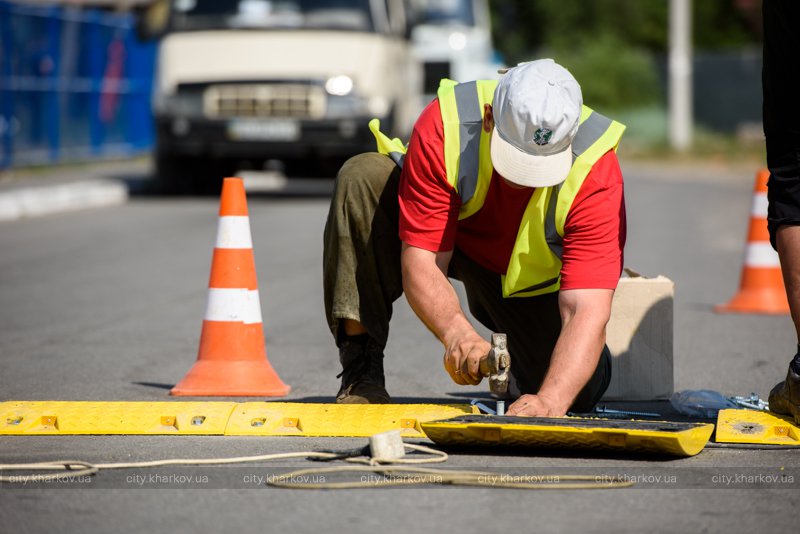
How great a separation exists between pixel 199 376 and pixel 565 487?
218cm

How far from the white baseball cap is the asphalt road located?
882mm

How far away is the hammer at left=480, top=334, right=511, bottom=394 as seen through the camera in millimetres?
4285

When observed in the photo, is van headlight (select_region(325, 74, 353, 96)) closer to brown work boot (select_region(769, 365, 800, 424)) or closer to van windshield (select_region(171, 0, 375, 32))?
van windshield (select_region(171, 0, 375, 32))

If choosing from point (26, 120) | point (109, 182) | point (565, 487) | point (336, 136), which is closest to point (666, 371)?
point (565, 487)

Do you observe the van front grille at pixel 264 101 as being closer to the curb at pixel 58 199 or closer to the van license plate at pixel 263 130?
the van license plate at pixel 263 130

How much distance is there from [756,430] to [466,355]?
98cm

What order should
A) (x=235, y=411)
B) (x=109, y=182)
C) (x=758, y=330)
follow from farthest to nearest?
(x=109, y=182) < (x=758, y=330) < (x=235, y=411)

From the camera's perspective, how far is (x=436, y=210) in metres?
4.68

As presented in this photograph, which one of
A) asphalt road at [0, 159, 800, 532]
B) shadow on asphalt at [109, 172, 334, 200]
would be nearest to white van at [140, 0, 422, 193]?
asphalt road at [0, 159, 800, 532]

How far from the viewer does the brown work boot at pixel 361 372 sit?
17.1 feet

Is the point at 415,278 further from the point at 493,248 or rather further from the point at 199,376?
the point at 199,376

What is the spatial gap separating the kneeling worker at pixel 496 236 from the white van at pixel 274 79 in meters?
10.1

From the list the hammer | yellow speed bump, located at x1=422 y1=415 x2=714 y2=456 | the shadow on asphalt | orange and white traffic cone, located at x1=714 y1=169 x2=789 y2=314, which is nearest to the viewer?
yellow speed bump, located at x1=422 y1=415 x2=714 y2=456

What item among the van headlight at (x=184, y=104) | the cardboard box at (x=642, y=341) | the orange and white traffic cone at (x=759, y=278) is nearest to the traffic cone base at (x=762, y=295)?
the orange and white traffic cone at (x=759, y=278)
